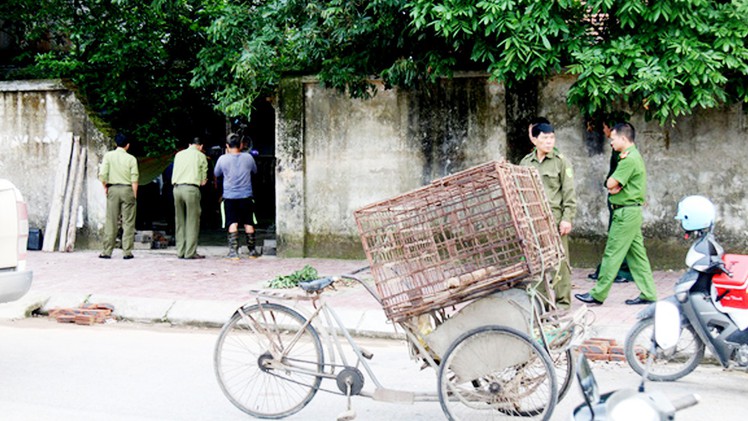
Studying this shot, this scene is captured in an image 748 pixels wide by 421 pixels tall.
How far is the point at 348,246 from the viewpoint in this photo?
11516 millimetres

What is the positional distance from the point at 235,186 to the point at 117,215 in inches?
72.3

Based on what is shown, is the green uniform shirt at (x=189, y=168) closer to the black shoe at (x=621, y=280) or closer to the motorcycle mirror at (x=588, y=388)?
the black shoe at (x=621, y=280)

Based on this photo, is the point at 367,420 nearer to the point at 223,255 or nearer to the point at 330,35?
the point at 330,35

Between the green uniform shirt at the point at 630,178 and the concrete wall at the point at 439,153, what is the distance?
2.72 metres

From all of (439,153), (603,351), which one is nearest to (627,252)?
(603,351)

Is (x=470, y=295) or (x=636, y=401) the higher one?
(x=470, y=295)

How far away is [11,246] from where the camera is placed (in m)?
6.24

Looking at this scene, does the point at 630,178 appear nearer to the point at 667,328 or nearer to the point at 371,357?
the point at 371,357

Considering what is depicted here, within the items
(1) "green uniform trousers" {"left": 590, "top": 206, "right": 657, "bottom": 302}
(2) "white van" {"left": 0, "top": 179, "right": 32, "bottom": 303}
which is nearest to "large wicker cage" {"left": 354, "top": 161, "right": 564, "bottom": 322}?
(2) "white van" {"left": 0, "top": 179, "right": 32, "bottom": 303}

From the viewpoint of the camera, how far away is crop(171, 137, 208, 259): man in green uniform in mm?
11961

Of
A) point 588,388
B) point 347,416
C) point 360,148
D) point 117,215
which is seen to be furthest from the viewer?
point 117,215

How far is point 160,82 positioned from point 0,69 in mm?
3577

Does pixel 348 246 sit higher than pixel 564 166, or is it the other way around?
pixel 564 166

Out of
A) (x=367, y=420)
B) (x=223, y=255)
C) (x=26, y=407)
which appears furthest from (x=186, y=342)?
(x=223, y=255)
